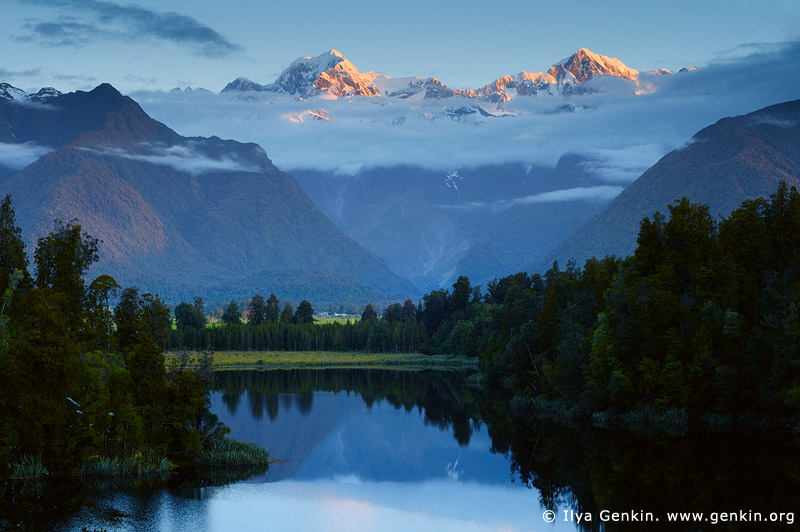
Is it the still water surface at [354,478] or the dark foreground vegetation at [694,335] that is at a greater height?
the dark foreground vegetation at [694,335]

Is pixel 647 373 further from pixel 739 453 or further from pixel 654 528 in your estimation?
pixel 654 528

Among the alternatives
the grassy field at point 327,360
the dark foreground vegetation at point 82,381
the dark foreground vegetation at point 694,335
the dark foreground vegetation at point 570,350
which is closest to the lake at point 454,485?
the dark foreground vegetation at point 82,381

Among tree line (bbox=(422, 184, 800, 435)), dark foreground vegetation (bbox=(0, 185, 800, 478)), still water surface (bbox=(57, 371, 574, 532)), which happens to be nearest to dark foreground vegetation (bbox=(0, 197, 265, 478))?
dark foreground vegetation (bbox=(0, 185, 800, 478))

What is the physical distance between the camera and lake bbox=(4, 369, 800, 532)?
1816 inches

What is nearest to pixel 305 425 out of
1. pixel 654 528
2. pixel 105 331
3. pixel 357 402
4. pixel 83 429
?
pixel 357 402

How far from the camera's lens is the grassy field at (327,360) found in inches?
6550

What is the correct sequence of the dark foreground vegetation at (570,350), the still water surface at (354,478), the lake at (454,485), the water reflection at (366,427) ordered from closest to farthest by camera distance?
1. the lake at (454,485)
2. the still water surface at (354,478)
3. the dark foreground vegetation at (570,350)
4. the water reflection at (366,427)

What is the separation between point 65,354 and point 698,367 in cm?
4939

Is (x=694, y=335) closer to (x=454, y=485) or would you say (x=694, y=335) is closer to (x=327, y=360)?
(x=454, y=485)

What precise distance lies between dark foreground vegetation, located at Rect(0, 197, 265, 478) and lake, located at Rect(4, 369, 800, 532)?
10.1 feet

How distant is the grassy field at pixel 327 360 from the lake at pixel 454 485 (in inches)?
2987

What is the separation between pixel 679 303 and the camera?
76.4 metres

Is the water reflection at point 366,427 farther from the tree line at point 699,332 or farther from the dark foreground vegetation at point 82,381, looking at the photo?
the tree line at point 699,332

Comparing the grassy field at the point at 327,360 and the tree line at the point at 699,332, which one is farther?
the grassy field at the point at 327,360
